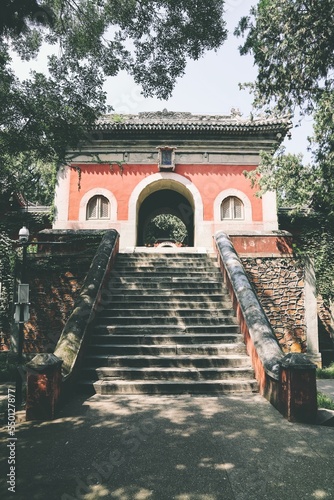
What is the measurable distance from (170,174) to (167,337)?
28.2 feet

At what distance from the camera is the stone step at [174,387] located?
4363 millimetres

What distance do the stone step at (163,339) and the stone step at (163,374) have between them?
0.68 meters

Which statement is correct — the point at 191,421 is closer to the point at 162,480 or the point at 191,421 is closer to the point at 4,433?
the point at 162,480

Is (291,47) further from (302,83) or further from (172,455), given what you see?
(172,455)

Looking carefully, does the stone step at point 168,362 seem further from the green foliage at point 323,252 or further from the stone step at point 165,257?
the green foliage at point 323,252

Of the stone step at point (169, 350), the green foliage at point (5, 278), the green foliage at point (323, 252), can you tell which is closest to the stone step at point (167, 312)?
the stone step at point (169, 350)

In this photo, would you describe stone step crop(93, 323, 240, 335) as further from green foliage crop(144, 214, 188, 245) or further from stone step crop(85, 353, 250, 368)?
green foliage crop(144, 214, 188, 245)

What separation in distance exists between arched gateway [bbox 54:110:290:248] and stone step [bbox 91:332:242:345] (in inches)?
277

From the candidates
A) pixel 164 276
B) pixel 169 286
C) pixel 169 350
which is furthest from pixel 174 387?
pixel 164 276

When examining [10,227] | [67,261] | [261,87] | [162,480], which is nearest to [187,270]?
[67,261]

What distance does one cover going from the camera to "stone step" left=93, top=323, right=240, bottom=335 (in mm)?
5512

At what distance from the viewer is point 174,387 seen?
4.41 m

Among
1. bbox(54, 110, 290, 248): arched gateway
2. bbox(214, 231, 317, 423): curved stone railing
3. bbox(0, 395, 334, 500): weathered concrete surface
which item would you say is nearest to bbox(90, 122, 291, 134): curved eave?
bbox(54, 110, 290, 248): arched gateway

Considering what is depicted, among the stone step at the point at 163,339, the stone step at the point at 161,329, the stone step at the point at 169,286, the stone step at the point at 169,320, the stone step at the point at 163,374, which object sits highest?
the stone step at the point at 169,286
